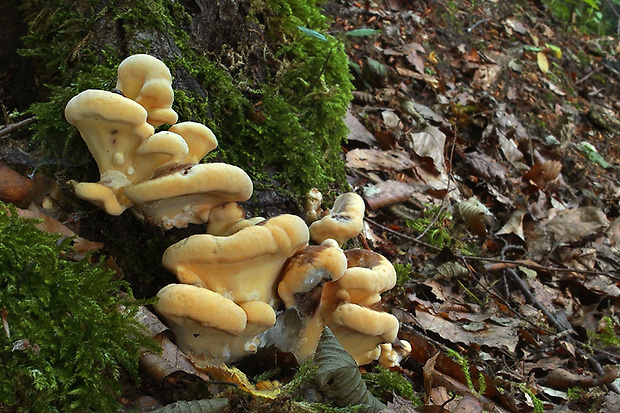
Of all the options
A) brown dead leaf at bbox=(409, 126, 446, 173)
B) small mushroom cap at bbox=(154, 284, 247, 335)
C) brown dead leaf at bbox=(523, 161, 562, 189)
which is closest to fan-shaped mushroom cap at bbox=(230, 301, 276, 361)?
small mushroom cap at bbox=(154, 284, 247, 335)

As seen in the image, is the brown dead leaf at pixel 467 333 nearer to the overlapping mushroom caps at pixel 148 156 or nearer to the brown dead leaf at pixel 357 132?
the overlapping mushroom caps at pixel 148 156

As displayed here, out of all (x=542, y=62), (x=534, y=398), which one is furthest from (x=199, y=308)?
(x=542, y=62)

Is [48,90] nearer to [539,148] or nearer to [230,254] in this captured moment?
[230,254]

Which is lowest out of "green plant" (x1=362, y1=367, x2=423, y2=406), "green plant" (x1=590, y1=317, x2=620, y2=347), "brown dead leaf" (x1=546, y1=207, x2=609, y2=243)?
"brown dead leaf" (x1=546, y1=207, x2=609, y2=243)

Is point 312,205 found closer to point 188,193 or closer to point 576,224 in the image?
point 188,193

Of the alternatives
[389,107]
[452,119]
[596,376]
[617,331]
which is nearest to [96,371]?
[596,376]

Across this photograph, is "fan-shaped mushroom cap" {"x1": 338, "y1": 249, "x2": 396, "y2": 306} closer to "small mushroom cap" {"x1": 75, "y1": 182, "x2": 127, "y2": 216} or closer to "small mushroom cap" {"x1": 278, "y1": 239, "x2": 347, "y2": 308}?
"small mushroom cap" {"x1": 278, "y1": 239, "x2": 347, "y2": 308}

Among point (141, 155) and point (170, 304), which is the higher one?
point (141, 155)
